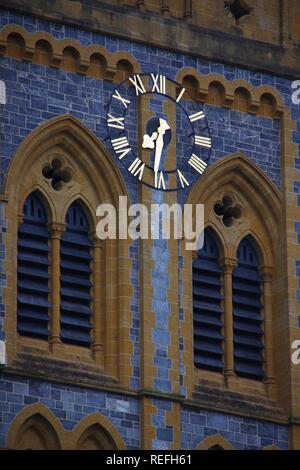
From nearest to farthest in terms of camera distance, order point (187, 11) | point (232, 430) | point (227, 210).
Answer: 1. point (232, 430)
2. point (227, 210)
3. point (187, 11)

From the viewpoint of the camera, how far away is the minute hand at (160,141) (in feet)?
388

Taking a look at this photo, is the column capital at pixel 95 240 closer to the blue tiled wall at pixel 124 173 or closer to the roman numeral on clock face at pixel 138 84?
the blue tiled wall at pixel 124 173

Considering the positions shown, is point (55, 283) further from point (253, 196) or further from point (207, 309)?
point (253, 196)

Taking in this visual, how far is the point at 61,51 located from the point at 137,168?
281 cm

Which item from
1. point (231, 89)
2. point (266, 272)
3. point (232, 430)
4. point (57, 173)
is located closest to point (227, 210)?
point (266, 272)

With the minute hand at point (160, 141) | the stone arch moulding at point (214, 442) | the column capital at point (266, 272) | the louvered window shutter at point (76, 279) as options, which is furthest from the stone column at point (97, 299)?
the column capital at point (266, 272)

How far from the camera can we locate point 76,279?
11706 centimetres

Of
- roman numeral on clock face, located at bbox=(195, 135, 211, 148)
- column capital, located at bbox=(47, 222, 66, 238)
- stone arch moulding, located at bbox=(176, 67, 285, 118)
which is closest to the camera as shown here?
column capital, located at bbox=(47, 222, 66, 238)

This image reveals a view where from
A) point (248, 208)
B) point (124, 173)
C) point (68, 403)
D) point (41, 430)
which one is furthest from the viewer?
point (248, 208)

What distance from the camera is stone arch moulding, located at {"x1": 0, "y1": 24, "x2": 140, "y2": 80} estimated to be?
11762 cm

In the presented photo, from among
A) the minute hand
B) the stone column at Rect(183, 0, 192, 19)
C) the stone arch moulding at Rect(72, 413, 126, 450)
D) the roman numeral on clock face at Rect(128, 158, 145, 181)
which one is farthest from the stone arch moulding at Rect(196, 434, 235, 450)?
the stone column at Rect(183, 0, 192, 19)

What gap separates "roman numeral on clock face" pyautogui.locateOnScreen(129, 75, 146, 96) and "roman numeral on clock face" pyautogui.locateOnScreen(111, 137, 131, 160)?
1.11 m

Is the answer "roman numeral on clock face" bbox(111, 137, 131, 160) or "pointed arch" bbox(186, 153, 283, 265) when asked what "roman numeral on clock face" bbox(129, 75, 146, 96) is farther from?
"pointed arch" bbox(186, 153, 283, 265)
